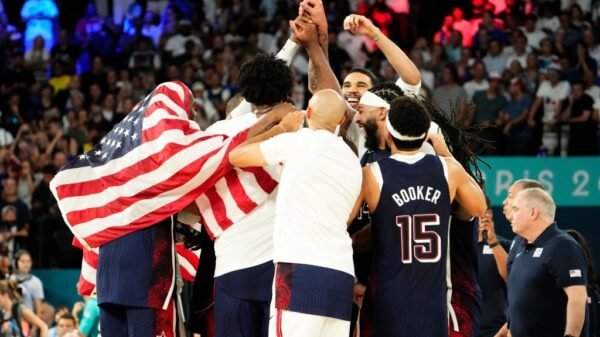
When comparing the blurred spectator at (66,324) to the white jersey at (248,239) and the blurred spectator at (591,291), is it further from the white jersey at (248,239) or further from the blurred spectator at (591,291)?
the white jersey at (248,239)

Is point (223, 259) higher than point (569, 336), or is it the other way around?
point (223, 259)

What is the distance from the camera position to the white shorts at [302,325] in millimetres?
6215

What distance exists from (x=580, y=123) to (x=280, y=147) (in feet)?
32.1

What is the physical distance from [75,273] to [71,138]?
119 inches

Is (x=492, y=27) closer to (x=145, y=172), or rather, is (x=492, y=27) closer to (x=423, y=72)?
(x=423, y=72)

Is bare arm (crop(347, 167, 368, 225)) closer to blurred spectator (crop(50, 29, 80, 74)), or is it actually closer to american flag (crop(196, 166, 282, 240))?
american flag (crop(196, 166, 282, 240))

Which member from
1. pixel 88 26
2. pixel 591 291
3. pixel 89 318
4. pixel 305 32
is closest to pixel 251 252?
pixel 305 32

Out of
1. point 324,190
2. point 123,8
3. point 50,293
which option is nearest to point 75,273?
point 50,293

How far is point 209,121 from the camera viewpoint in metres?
17.0

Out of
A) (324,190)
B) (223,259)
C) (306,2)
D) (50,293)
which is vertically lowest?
(50,293)

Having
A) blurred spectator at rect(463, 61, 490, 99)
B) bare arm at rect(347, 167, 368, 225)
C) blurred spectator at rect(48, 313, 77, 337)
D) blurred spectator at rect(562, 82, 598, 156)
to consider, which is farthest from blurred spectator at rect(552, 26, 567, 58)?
bare arm at rect(347, 167, 368, 225)

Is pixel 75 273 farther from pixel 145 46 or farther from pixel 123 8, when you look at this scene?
pixel 123 8

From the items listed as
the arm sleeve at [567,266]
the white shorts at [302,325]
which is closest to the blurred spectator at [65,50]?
the arm sleeve at [567,266]

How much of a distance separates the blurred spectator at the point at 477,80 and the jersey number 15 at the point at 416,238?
34.4ft
